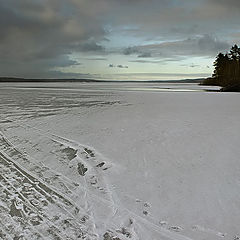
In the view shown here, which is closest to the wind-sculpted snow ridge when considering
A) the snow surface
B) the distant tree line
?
the snow surface

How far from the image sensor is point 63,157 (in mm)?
5422

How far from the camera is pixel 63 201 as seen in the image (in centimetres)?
347

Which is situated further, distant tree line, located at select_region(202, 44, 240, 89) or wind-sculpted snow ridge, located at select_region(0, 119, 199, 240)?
distant tree line, located at select_region(202, 44, 240, 89)

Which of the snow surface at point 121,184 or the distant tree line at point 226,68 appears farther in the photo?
the distant tree line at point 226,68

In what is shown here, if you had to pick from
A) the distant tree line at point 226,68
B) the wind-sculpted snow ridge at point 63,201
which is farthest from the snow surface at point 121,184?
the distant tree line at point 226,68

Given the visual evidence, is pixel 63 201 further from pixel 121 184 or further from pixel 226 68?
pixel 226 68

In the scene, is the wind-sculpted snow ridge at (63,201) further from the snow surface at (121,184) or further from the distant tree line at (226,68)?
the distant tree line at (226,68)

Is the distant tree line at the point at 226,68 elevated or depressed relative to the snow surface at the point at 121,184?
elevated

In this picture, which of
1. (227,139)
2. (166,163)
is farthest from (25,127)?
(227,139)

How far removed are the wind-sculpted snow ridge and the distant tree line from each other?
170 feet

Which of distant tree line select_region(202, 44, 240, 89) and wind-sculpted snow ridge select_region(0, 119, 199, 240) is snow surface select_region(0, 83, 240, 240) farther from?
distant tree line select_region(202, 44, 240, 89)

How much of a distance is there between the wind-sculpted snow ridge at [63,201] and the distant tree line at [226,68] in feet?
170

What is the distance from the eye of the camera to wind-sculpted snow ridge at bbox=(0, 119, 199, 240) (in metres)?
2.79

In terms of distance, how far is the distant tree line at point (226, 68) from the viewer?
176ft
